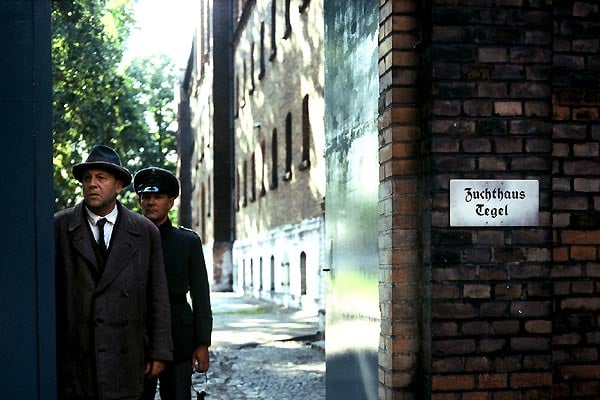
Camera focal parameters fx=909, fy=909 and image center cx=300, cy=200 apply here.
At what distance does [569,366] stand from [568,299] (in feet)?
1.15

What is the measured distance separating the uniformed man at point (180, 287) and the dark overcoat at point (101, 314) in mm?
837

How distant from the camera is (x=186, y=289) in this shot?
5207 mm

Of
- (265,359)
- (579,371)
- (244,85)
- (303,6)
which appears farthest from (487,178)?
(244,85)

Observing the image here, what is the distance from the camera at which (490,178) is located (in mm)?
4613

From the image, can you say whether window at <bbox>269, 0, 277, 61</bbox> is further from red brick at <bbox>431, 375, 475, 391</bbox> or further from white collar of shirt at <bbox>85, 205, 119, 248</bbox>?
white collar of shirt at <bbox>85, 205, 119, 248</bbox>

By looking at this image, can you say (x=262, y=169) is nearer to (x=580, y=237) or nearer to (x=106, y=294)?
(x=580, y=237)

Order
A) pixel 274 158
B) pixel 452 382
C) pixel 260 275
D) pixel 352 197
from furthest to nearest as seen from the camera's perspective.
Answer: pixel 260 275
pixel 274 158
pixel 352 197
pixel 452 382

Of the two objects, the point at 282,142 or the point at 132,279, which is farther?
the point at 282,142

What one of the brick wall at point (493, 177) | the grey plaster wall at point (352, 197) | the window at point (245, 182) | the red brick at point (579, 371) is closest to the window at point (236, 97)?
the window at point (245, 182)

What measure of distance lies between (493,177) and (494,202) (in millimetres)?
127

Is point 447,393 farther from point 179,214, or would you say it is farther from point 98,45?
point 179,214

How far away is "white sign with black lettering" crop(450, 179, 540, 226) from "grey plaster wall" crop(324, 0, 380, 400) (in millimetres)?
660

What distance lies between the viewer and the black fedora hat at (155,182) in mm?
5141

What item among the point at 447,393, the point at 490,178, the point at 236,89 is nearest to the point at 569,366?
the point at 447,393
